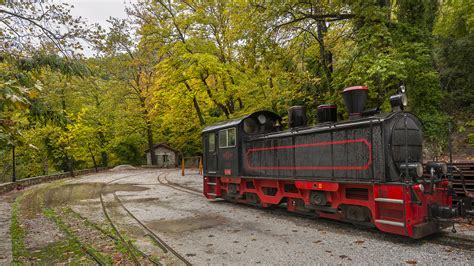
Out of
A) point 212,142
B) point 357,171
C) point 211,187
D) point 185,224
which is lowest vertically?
point 185,224

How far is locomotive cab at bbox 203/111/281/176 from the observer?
10828 mm

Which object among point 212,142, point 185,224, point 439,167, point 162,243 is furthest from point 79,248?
point 439,167

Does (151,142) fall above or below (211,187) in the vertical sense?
above

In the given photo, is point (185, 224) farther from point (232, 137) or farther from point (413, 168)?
point (413, 168)

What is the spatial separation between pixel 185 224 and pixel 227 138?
12.9 feet

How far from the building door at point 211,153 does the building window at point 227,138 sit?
0.50 metres

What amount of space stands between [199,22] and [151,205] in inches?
506

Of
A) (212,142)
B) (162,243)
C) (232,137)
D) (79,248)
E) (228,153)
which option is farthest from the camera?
(212,142)

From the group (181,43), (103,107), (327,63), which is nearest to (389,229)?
(327,63)

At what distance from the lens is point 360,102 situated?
7.40 metres

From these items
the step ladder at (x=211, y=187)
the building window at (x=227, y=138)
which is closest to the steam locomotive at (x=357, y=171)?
the building window at (x=227, y=138)

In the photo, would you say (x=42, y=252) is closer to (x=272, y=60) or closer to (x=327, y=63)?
(x=272, y=60)

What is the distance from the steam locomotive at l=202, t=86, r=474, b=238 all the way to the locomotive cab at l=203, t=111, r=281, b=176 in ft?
1.29

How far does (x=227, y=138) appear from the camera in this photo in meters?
11.4
